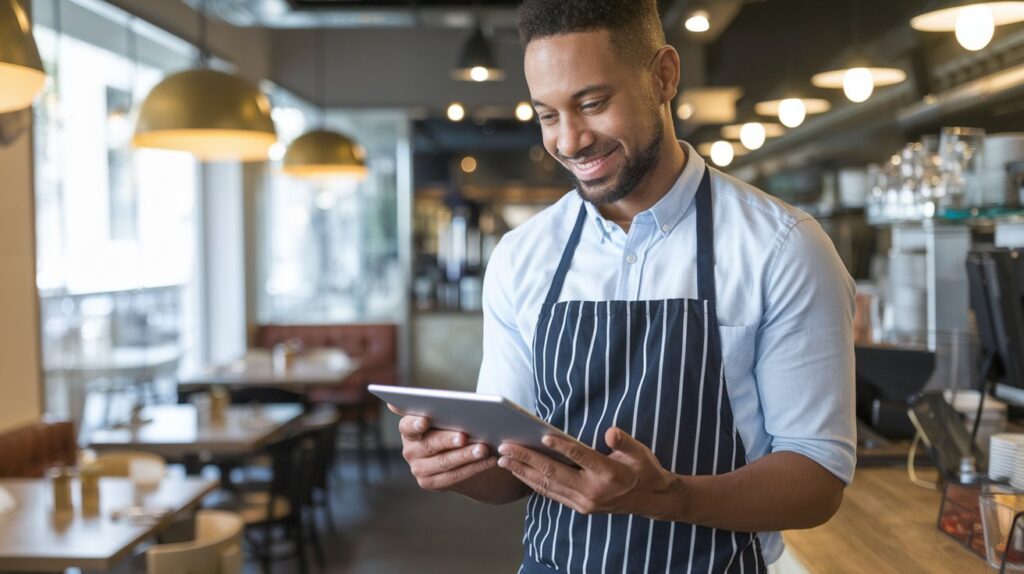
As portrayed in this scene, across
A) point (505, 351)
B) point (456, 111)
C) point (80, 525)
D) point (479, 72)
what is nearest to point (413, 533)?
point (479, 72)

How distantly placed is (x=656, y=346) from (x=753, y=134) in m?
5.83

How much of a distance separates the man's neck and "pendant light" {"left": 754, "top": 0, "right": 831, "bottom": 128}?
3787mm

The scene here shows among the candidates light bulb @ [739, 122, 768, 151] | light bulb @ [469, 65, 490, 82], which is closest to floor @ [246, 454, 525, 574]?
light bulb @ [469, 65, 490, 82]

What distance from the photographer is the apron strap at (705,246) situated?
1.60 m

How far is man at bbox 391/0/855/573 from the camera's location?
1483mm

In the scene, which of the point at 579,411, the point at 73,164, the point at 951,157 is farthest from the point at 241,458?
the point at 579,411

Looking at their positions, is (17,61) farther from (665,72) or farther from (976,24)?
(976,24)

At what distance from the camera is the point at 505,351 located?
1822 mm

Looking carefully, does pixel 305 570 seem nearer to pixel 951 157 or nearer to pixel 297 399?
pixel 297 399

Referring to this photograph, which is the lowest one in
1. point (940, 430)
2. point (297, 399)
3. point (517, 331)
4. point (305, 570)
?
point (305, 570)

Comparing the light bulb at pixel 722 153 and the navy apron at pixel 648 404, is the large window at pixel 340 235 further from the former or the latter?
the navy apron at pixel 648 404

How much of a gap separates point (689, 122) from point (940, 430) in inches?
248

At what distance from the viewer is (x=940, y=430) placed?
2449 millimetres

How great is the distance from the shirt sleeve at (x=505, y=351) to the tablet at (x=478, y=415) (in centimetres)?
28
